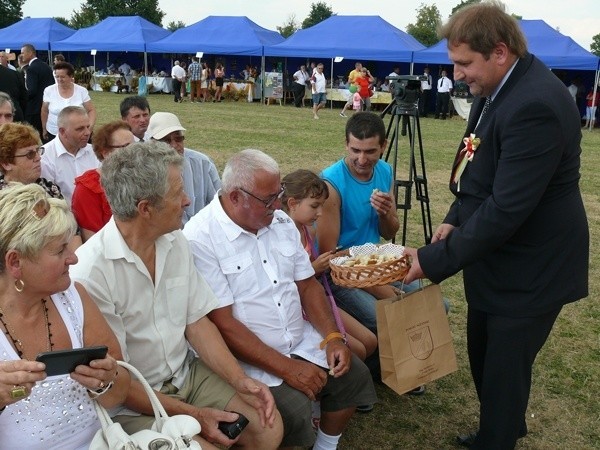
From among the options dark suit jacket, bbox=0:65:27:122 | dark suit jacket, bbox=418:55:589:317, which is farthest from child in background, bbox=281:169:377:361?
dark suit jacket, bbox=0:65:27:122

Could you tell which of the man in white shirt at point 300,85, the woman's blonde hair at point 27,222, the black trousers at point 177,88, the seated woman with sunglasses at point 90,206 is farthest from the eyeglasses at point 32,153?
the black trousers at point 177,88

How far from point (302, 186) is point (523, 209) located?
124cm

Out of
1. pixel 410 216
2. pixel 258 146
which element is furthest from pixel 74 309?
pixel 258 146

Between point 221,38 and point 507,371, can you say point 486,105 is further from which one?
point 221,38

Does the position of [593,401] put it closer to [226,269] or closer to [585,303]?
[585,303]

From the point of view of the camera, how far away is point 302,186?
3367 millimetres

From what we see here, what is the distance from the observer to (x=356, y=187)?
390 cm

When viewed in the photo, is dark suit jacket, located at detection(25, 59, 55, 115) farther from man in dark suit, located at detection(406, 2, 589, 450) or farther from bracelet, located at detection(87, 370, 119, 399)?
bracelet, located at detection(87, 370, 119, 399)

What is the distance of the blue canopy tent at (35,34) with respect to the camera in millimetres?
30203

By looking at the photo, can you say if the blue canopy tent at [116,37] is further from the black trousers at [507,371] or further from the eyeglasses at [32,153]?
the black trousers at [507,371]

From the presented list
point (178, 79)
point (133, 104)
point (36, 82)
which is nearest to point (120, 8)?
point (178, 79)

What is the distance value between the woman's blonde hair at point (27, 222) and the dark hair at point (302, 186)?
5.01 ft

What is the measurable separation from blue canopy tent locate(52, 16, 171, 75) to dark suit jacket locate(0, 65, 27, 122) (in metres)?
19.4

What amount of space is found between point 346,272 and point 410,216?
502cm
